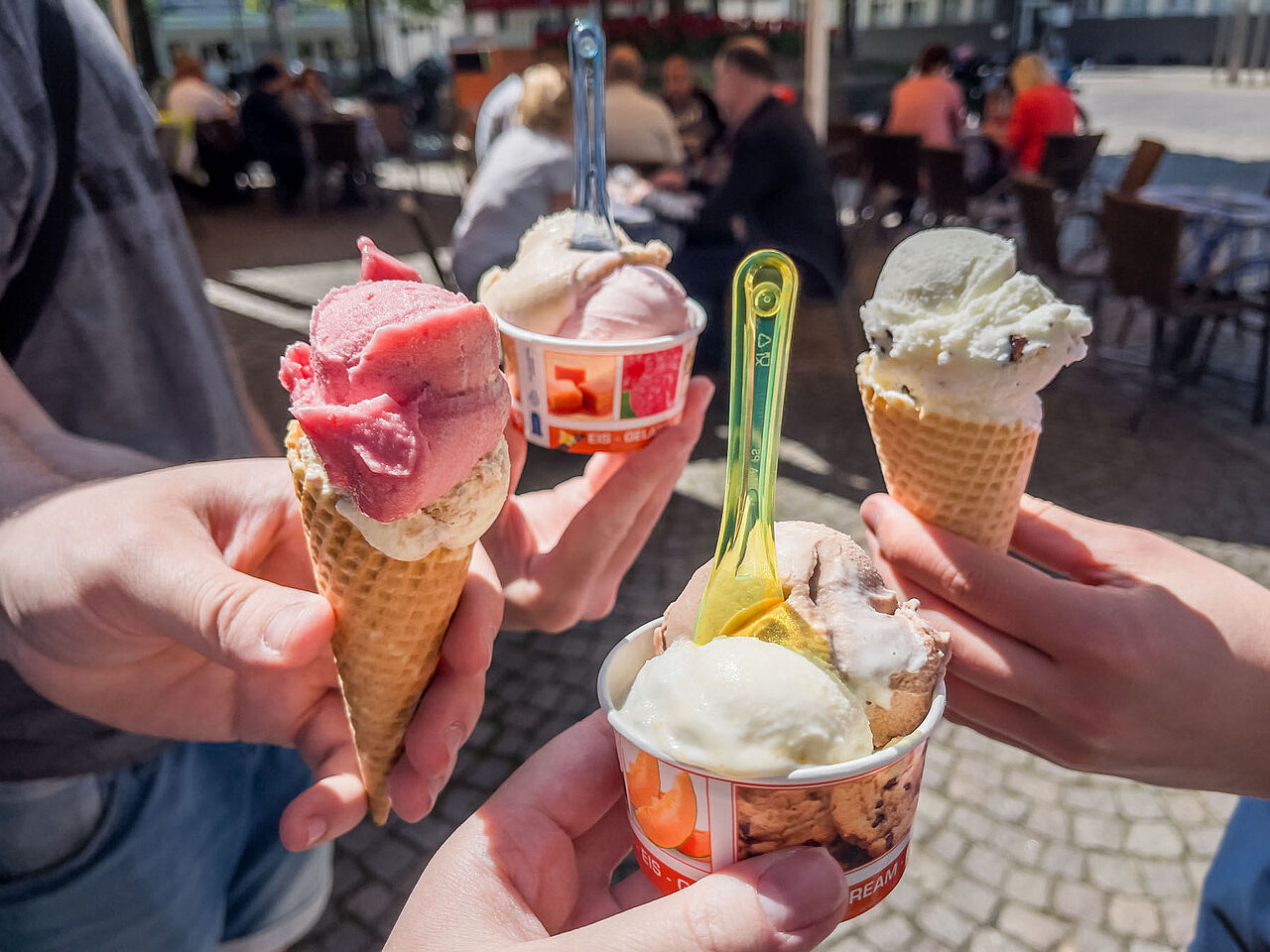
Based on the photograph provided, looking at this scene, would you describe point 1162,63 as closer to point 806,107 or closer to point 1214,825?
point 806,107

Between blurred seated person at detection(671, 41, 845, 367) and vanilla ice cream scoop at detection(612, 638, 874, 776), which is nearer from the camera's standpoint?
vanilla ice cream scoop at detection(612, 638, 874, 776)

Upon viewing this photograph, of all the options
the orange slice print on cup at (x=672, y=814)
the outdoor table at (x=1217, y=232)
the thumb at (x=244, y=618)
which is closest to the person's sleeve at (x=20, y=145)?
the thumb at (x=244, y=618)

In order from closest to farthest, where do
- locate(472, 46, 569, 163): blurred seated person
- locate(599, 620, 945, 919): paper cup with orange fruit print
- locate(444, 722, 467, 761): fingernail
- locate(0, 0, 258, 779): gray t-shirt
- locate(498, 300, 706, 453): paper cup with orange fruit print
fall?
locate(599, 620, 945, 919): paper cup with orange fruit print < locate(444, 722, 467, 761): fingernail < locate(0, 0, 258, 779): gray t-shirt < locate(498, 300, 706, 453): paper cup with orange fruit print < locate(472, 46, 569, 163): blurred seated person

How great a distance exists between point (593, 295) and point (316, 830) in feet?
3.70

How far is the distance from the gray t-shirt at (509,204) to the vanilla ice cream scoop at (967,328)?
3.13 meters

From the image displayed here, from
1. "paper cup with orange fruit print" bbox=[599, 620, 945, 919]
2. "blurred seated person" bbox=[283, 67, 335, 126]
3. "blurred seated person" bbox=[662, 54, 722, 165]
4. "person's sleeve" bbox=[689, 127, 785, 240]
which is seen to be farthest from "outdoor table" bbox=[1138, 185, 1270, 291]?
"blurred seated person" bbox=[283, 67, 335, 126]

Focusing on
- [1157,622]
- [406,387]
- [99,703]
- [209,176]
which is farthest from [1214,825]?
[209,176]

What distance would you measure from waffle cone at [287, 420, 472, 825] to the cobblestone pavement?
1.29 meters

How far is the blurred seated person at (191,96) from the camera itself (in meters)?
12.0

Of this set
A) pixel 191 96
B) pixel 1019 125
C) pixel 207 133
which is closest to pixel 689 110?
pixel 1019 125

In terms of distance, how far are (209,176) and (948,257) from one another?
45.1 feet

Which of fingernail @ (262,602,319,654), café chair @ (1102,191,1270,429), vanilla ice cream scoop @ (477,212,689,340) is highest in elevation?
vanilla ice cream scoop @ (477,212,689,340)

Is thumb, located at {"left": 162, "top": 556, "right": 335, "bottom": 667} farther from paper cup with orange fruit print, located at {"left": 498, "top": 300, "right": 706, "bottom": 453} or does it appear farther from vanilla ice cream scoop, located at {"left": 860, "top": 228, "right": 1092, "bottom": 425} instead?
vanilla ice cream scoop, located at {"left": 860, "top": 228, "right": 1092, "bottom": 425}

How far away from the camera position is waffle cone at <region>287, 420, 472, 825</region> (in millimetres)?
1267
